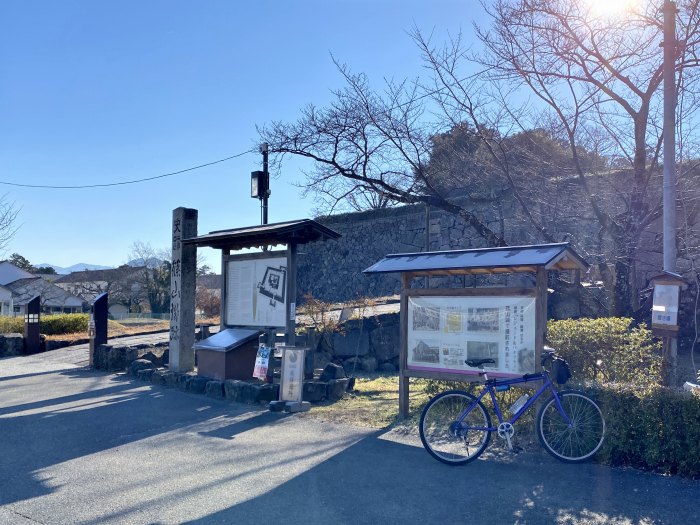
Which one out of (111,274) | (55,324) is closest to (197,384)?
(55,324)

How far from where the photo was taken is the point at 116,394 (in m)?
10.6

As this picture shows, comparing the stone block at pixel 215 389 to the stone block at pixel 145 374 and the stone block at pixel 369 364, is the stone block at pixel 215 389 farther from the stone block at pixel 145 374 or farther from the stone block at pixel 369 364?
the stone block at pixel 369 364

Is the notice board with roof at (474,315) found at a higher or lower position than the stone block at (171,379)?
higher

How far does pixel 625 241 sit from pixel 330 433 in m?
6.30

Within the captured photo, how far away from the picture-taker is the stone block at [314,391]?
9656 mm

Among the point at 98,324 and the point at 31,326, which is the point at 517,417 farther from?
the point at 31,326

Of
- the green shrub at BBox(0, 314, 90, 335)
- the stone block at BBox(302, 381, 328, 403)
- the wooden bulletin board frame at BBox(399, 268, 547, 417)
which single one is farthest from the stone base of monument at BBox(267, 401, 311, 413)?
the green shrub at BBox(0, 314, 90, 335)

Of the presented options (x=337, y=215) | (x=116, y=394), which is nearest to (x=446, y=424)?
(x=116, y=394)

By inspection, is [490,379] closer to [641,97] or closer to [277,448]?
[277,448]

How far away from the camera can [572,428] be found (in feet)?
20.2

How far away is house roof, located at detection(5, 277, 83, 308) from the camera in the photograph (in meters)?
36.2

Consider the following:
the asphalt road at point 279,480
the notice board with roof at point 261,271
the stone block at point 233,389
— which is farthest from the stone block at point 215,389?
the asphalt road at point 279,480

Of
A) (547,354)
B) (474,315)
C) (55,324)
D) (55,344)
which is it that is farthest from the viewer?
(55,324)

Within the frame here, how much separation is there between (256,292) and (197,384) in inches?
73.4
